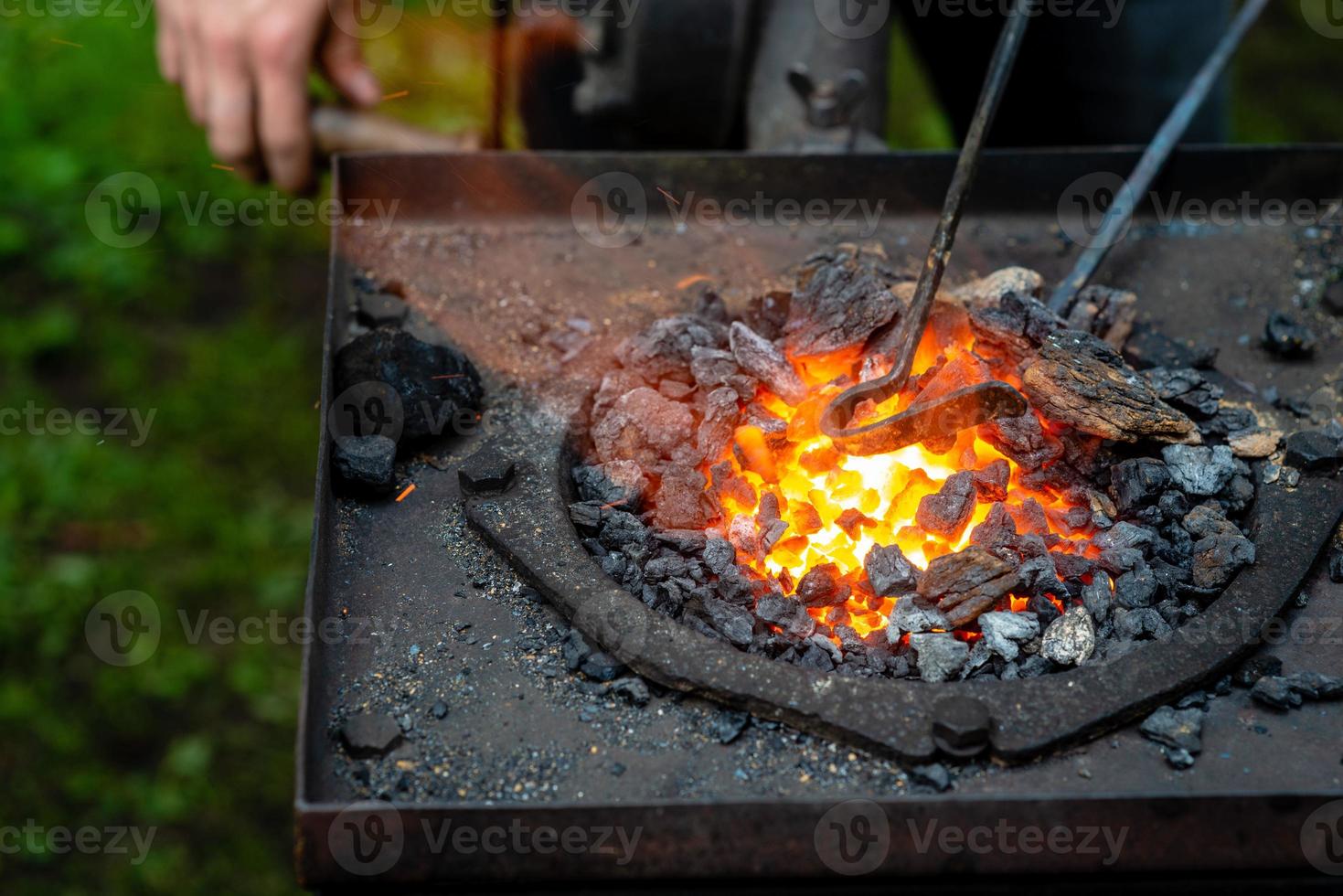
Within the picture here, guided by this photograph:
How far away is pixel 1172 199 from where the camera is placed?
268 cm

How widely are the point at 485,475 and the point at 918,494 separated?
735mm

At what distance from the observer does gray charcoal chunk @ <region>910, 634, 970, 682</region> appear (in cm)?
176

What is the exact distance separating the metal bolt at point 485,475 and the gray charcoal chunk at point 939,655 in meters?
0.72

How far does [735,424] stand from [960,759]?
72 cm

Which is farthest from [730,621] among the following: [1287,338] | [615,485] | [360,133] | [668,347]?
[360,133]

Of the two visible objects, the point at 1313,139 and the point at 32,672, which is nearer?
the point at 32,672

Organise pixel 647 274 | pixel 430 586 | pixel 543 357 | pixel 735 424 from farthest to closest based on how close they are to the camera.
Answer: pixel 647 274, pixel 543 357, pixel 735 424, pixel 430 586

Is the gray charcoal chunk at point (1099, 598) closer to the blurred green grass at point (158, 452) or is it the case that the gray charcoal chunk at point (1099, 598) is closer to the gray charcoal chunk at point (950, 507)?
the gray charcoal chunk at point (950, 507)

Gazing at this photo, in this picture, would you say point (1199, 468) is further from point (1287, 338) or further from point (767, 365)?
point (767, 365)

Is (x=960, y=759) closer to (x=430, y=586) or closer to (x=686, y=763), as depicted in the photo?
(x=686, y=763)

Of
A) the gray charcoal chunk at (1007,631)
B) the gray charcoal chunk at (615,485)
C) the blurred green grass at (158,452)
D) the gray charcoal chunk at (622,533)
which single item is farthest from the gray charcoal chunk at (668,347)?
the blurred green grass at (158,452)

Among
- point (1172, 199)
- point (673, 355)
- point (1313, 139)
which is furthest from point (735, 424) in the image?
point (1313, 139)

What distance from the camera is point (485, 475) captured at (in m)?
1.98

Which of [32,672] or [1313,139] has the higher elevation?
[1313,139]
